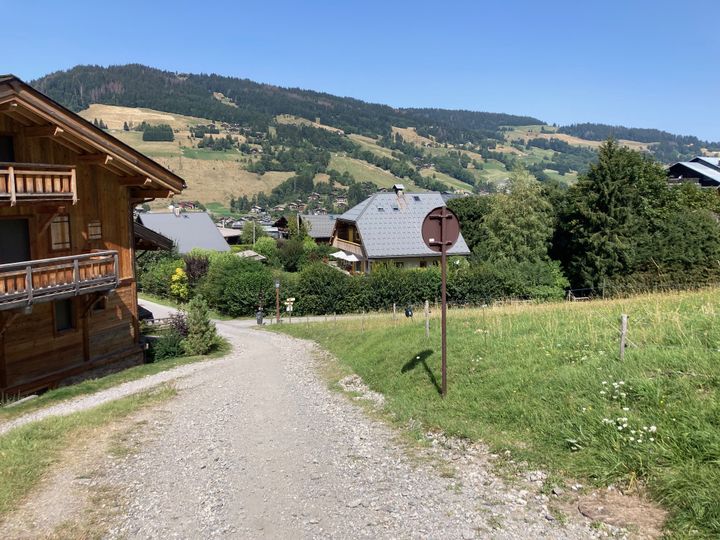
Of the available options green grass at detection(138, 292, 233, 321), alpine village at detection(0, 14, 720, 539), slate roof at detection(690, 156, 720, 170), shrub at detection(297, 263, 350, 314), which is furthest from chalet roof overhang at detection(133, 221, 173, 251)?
slate roof at detection(690, 156, 720, 170)

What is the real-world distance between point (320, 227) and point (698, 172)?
59.2 meters

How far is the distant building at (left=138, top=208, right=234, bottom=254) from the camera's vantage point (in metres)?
68.2

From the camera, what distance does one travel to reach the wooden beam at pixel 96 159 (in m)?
20.1

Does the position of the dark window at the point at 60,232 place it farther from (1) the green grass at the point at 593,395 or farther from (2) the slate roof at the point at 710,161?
(2) the slate roof at the point at 710,161

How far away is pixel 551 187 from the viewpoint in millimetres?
58656

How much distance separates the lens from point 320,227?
279 feet

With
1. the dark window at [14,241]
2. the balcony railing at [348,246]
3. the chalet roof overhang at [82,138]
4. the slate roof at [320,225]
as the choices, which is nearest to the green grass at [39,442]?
the dark window at [14,241]

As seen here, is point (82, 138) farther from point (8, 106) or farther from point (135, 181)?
point (135, 181)

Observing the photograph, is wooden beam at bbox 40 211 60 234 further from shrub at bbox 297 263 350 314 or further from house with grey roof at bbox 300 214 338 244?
house with grey roof at bbox 300 214 338 244

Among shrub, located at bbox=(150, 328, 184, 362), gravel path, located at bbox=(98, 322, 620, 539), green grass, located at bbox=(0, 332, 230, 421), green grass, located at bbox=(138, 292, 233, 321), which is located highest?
gravel path, located at bbox=(98, 322, 620, 539)

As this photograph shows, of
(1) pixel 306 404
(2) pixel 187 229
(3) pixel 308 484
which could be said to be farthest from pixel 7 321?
(2) pixel 187 229

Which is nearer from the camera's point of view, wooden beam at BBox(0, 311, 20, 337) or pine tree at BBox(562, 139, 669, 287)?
wooden beam at BBox(0, 311, 20, 337)

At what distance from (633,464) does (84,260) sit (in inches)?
699

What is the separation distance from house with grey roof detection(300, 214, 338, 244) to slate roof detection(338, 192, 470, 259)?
2115 centimetres
